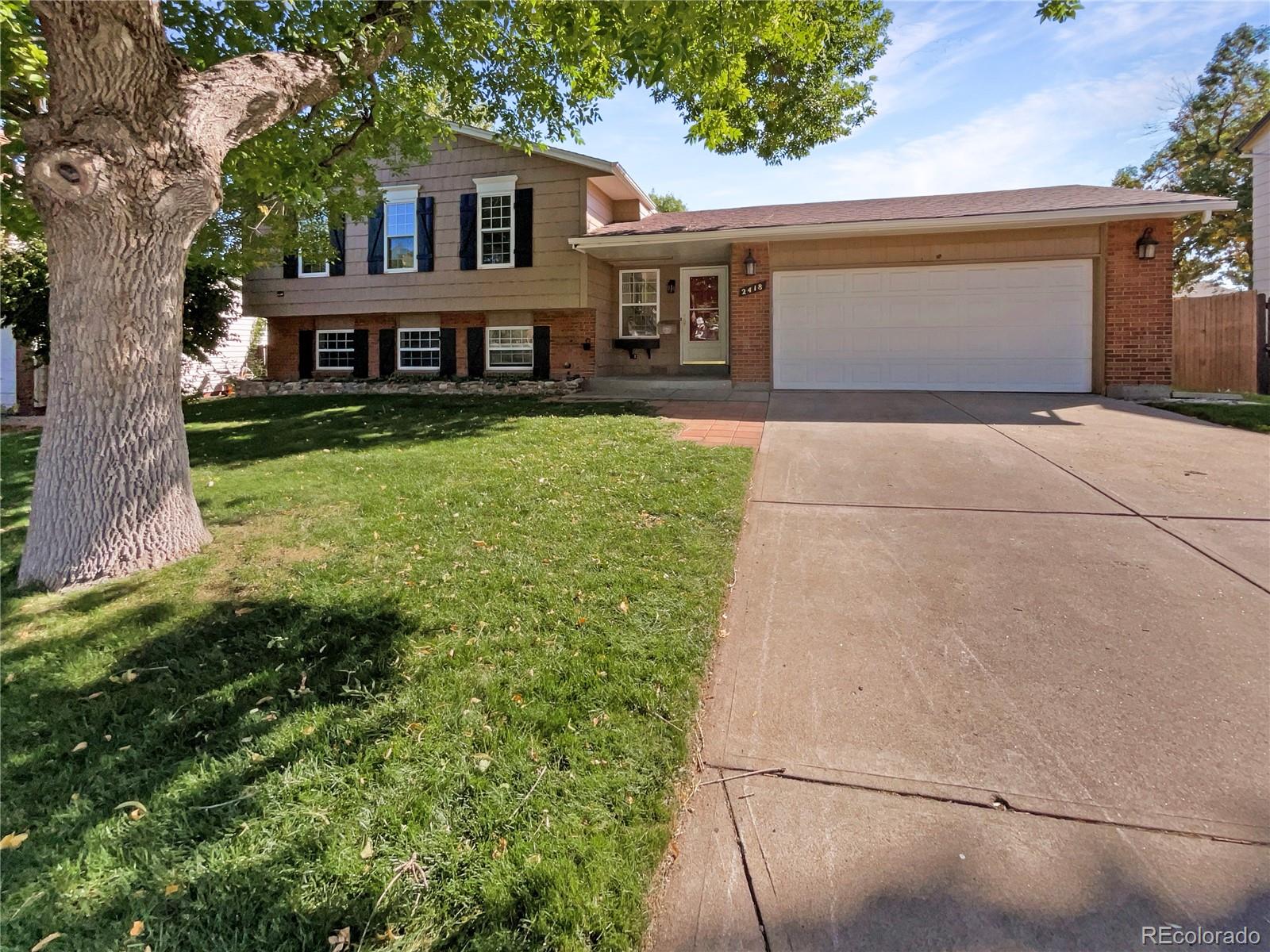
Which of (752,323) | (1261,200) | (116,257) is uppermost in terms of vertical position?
(1261,200)

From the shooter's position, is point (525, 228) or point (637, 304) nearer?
point (525, 228)

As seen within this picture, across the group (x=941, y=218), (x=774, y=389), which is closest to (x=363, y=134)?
(x=774, y=389)

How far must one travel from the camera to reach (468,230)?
45.6ft

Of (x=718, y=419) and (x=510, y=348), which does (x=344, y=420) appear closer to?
(x=510, y=348)

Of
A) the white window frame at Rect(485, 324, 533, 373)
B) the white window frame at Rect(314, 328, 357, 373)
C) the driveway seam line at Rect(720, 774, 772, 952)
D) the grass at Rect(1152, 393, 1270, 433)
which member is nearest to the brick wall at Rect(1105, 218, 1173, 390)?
the grass at Rect(1152, 393, 1270, 433)

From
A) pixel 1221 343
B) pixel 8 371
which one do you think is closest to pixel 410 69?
pixel 8 371

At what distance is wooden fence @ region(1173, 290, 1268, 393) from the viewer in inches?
446

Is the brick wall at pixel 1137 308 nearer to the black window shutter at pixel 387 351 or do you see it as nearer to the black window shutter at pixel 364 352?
the black window shutter at pixel 387 351

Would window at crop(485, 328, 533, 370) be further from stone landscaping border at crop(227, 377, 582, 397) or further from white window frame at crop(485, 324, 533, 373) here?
stone landscaping border at crop(227, 377, 582, 397)

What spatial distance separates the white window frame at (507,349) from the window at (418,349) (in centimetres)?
125

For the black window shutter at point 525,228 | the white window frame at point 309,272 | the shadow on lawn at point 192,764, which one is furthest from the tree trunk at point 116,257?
the white window frame at point 309,272

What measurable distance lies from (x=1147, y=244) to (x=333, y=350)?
16.6m

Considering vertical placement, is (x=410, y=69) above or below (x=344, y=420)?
above

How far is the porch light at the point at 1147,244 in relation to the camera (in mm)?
10422
